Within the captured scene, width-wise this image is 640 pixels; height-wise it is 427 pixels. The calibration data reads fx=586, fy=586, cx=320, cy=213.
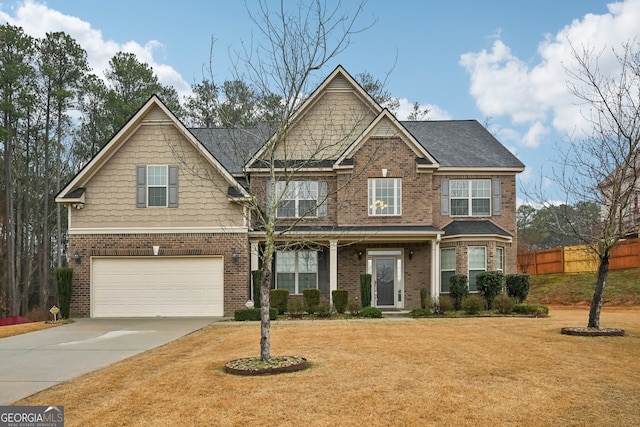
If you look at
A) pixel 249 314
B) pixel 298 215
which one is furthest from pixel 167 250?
pixel 298 215

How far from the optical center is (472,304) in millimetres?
19328

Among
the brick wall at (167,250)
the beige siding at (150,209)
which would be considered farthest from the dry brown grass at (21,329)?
the beige siding at (150,209)

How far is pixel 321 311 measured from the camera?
19141mm

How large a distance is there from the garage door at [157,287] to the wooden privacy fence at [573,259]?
16859 millimetres

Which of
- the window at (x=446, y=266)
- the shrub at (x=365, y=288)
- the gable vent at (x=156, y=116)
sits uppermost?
the gable vent at (x=156, y=116)

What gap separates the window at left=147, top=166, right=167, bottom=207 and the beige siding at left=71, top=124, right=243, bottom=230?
217 mm

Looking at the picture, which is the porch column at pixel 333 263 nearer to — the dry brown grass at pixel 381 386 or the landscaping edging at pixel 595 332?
the dry brown grass at pixel 381 386

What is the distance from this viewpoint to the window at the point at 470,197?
22.9 metres

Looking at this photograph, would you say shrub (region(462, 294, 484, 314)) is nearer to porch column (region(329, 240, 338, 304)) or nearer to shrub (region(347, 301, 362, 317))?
shrub (region(347, 301, 362, 317))

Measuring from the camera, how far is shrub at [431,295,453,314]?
19.7 m

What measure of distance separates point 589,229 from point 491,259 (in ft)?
20.3

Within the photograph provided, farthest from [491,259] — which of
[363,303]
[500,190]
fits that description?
[363,303]

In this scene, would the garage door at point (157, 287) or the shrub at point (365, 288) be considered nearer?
the shrub at point (365, 288)

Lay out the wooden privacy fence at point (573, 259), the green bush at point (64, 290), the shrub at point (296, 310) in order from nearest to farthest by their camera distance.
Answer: the shrub at point (296, 310) < the green bush at point (64, 290) < the wooden privacy fence at point (573, 259)
